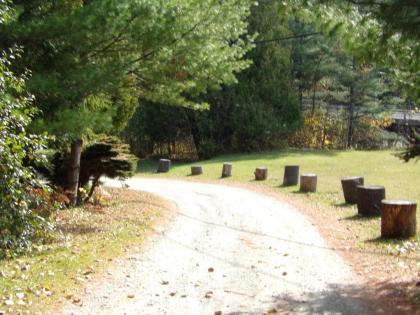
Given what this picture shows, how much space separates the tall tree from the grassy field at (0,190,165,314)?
2086mm

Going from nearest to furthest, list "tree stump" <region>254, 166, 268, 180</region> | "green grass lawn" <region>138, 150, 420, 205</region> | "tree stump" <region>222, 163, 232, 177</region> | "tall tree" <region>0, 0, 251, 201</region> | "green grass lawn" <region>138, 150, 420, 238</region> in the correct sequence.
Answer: "tall tree" <region>0, 0, 251, 201</region>, "green grass lawn" <region>138, 150, 420, 238</region>, "green grass lawn" <region>138, 150, 420, 205</region>, "tree stump" <region>254, 166, 268, 180</region>, "tree stump" <region>222, 163, 232, 177</region>

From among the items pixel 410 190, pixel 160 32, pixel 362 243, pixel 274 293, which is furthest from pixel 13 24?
pixel 410 190

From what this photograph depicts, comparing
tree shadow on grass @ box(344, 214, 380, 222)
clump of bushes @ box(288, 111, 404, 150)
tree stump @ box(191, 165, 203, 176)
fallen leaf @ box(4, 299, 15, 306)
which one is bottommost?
fallen leaf @ box(4, 299, 15, 306)

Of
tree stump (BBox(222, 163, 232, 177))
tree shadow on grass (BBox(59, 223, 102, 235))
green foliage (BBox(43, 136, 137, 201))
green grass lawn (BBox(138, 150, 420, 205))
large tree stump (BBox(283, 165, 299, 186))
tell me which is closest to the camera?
tree shadow on grass (BBox(59, 223, 102, 235))

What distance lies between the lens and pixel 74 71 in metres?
12.0

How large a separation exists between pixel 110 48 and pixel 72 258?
5317 mm

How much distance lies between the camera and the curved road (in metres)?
7.36

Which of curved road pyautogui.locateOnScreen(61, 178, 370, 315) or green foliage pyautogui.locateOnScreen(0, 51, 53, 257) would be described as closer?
curved road pyautogui.locateOnScreen(61, 178, 370, 315)

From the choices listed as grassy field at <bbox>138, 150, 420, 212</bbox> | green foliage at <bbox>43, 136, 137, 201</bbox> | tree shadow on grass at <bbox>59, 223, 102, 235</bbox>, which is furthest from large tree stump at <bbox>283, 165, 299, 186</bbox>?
tree shadow on grass at <bbox>59, 223, 102, 235</bbox>

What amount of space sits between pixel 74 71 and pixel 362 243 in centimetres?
659

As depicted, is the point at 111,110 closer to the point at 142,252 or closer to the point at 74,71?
the point at 74,71

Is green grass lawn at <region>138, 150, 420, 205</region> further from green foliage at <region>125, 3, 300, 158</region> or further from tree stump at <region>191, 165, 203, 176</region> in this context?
green foliage at <region>125, 3, 300, 158</region>

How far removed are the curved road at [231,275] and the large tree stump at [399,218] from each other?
4.90 feet

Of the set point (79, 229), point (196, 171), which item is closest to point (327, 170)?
point (196, 171)
